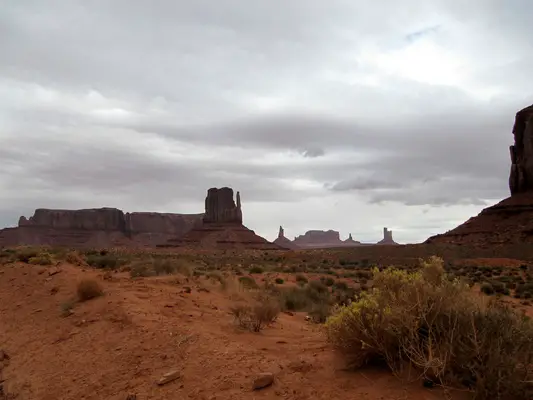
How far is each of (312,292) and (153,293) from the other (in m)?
6.51

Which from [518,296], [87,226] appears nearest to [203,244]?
[87,226]

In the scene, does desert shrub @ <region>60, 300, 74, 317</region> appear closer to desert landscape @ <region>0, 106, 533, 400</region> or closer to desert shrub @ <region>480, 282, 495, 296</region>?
desert landscape @ <region>0, 106, 533, 400</region>

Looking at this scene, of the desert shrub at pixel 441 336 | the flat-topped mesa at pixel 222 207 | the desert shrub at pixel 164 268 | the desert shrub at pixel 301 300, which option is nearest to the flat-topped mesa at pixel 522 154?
the desert shrub at pixel 301 300

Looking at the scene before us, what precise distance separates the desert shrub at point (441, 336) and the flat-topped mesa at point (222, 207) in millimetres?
135278

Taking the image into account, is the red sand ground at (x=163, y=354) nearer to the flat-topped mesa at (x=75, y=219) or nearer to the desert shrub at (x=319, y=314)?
the desert shrub at (x=319, y=314)

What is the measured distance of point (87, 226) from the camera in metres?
159

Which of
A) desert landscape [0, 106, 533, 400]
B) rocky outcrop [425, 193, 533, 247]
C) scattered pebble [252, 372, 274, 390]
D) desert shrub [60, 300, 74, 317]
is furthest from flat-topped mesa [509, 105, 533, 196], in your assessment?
scattered pebble [252, 372, 274, 390]

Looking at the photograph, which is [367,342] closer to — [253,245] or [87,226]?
[253,245]

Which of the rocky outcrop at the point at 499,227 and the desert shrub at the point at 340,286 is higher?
the rocky outcrop at the point at 499,227


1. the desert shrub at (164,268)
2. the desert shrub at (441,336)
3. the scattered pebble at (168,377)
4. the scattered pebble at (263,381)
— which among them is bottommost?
the scattered pebble at (168,377)

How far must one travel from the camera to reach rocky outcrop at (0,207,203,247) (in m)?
148

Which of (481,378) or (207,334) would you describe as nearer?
(481,378)

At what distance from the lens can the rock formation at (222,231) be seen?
369 ft

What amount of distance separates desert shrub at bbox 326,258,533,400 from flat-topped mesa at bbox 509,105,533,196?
71.0 meters
